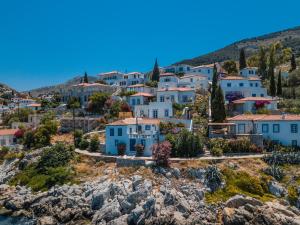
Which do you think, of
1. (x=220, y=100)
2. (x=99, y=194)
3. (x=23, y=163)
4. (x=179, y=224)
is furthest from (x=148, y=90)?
(x=179, y=224)

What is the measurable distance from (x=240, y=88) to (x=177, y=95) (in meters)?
11.7

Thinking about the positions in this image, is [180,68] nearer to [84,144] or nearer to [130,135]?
[84,144]

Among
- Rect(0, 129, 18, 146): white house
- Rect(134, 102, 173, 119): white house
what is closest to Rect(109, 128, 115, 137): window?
Rect(134, 102, 173, 119): white house

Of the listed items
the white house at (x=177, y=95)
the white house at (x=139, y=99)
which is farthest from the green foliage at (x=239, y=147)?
the white house at (x=139, y=99)

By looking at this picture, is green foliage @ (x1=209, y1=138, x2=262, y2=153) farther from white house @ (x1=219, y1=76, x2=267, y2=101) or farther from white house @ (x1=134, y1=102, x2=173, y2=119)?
white house @ (x1=219, y1=76, x2=267, y2=101)

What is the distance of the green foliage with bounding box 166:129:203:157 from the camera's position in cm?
5188

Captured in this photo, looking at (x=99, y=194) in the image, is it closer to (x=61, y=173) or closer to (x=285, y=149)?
(x=61, y=173)

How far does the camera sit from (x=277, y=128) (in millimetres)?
54344

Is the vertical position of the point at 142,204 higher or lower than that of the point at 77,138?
lower

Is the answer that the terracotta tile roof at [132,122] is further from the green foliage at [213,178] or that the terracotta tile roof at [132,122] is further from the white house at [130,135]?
the green foliage at [213,178]

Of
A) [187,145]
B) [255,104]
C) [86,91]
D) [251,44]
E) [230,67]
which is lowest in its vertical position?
[187,145]

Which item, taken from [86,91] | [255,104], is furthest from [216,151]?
[86,91]

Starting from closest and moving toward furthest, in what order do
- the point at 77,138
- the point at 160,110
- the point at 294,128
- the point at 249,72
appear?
the point at 294,128 → the point at 77,138 → the point at 160,110 → the point at 249,72

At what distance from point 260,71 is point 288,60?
20510mm
